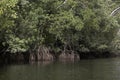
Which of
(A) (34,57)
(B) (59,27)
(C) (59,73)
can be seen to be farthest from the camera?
(B) (59,27)

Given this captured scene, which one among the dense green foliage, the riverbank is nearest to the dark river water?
the dense green foliage

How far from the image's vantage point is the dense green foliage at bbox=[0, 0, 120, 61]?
1307 inches

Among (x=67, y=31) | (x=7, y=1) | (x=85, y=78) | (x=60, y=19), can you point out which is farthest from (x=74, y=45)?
(x=85, y=78)

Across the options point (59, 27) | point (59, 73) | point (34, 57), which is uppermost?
point (59, 27)

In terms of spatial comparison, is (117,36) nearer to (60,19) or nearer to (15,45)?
(60,19)

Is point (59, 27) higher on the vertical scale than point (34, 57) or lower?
higher

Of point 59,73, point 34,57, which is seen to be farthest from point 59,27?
point 59,73

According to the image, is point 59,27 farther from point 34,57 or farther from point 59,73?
point 59,73

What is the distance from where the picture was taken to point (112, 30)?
145 ft

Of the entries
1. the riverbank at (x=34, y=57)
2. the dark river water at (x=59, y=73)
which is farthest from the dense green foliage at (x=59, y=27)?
the dark river water at (x=59, y=73)

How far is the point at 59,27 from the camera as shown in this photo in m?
37.2

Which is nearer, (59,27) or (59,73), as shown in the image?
(59,73)

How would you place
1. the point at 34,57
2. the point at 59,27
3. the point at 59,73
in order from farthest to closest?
→ 1. the point at 59,27
2. the point at 34,57
3. the point at 59,73

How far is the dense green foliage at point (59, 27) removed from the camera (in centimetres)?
3319
